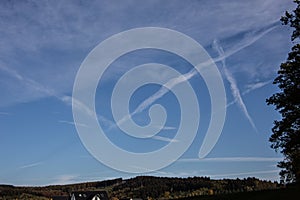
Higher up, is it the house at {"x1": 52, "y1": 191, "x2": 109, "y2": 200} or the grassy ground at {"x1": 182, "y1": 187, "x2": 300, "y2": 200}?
the house at {"x1": 52, "y1": 191, "x2": 109, "y2": 200}

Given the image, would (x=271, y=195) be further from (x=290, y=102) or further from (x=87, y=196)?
(x=87, y=196)

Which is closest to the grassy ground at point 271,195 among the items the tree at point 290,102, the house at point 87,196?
the tree at point 290,102

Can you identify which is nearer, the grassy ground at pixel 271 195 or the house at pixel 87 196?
the grassy ground at pixel 271 195

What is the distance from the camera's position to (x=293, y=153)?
1256 inches

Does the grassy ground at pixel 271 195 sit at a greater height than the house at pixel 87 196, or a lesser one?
lesser

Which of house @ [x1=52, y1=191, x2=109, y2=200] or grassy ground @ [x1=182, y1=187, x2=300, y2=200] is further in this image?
house @ [x1=52, y1=191, x2=109, y2=200]

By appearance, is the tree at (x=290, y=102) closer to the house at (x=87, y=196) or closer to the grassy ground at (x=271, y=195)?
the grassy ground at (x=271, y=195)

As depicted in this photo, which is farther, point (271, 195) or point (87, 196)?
point (87, 196)

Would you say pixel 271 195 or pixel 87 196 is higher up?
pixel 87 196

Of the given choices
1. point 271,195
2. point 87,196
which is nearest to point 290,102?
point 271,195

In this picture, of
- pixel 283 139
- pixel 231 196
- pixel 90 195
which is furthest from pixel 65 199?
pixel 283 139

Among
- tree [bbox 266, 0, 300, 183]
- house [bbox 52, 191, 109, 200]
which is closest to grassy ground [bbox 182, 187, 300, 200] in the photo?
tree [bbox 266, 0, 300, 183]

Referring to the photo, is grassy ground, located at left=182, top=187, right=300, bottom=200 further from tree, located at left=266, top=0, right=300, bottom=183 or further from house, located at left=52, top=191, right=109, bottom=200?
house, located at left=52, top=191, right=109, bottom=200

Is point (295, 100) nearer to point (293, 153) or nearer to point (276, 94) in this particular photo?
point (276, 94)
